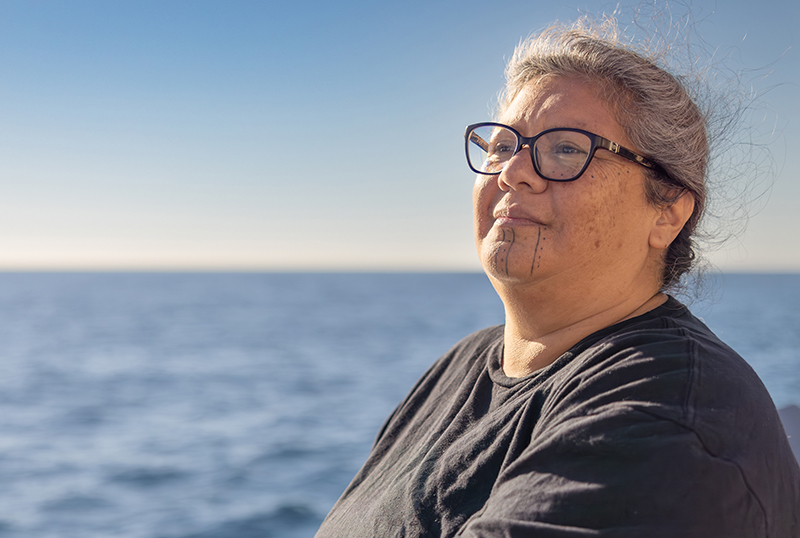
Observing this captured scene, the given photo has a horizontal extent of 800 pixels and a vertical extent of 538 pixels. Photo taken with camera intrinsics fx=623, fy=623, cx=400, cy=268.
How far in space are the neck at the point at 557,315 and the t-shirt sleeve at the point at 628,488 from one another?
42 cm

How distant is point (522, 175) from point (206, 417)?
12044mm

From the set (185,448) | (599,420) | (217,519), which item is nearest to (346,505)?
(599,420)

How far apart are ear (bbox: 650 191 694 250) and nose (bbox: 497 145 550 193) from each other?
0.31 metres

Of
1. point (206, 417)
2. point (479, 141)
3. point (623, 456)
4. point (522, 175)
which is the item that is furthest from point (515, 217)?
point (206, 417)

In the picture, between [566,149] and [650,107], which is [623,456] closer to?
[566,149]

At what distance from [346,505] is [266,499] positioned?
6645 millimetres

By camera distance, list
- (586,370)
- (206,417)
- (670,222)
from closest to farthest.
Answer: (586,370) → (670,222) → (206,417)

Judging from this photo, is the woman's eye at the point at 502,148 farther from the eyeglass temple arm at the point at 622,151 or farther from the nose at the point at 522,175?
the eyeglass temple arm at the point at 622,151

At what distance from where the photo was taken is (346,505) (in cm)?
159

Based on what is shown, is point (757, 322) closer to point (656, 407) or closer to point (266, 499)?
point (266, 499)

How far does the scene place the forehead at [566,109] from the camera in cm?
141

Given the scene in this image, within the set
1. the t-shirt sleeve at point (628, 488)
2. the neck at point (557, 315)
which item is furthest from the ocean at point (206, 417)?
the t-shirt sleeve at point (628, 488)

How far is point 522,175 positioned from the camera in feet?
4.64

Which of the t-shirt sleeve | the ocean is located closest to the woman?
the t-shirt sleeve
